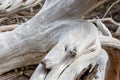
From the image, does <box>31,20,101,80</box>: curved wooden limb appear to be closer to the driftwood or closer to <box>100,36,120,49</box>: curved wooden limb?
the driftwood

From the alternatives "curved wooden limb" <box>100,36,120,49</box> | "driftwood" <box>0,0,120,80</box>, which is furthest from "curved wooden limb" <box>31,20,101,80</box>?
"curved wooden limb" <box>100,36,120,49</box>

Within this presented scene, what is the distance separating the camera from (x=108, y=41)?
1896 mm

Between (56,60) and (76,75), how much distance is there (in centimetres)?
11

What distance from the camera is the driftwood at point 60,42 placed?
1.28 meters

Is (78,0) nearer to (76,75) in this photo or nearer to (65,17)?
(65,17)

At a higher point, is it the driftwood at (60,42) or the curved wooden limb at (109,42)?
the curved wooden limb at (109,42)

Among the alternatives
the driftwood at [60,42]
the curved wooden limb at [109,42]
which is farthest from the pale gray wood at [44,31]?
the curved wooden limb at [109,42]

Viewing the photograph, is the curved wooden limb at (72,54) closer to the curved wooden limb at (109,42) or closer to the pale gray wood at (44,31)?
the pale gray wood at (44,31)

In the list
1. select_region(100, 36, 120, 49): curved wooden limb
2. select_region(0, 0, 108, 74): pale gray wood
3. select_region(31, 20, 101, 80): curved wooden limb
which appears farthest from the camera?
select_region(100, 36, 120, 49): curved wooden limb

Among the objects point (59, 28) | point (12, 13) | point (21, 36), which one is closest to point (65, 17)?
point (59, 28)

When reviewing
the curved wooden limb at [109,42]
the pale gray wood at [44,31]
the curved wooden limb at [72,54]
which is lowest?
the curved wooden limb at [72,54]

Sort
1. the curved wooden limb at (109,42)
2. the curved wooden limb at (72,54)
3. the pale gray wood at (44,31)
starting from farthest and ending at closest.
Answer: the curved wooden limb at (109,42) < the pale gray wood at (44,31) < the curved wooden limb at (72,54)

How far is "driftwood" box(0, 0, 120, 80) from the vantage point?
128 centimetres

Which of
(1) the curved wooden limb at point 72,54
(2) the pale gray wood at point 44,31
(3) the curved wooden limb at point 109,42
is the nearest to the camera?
(1) the curved wooden limb at point 72,54
